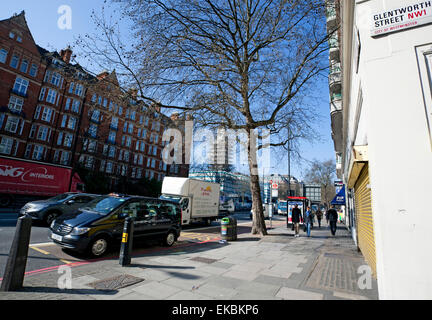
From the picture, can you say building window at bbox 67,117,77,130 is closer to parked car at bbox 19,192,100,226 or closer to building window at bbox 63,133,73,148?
building window at bbox 63,133,73,148

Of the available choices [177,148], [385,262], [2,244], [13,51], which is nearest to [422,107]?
[385,262]

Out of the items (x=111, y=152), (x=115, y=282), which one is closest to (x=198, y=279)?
(x=115, y=282)

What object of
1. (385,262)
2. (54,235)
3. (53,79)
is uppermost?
(53,79)

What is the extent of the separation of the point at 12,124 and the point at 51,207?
29.0 m

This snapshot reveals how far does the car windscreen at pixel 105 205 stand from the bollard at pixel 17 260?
2.67m

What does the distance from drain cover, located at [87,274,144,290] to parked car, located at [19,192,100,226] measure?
6.98 metres

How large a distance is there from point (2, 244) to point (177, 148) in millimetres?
10155

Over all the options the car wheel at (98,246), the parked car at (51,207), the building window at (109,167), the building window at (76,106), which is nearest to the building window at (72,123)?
the building window at (76,106)

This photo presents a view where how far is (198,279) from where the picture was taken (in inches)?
185

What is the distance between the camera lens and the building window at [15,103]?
29703 millimetres

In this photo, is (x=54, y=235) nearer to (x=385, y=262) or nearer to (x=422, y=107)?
(x=385, y=262)

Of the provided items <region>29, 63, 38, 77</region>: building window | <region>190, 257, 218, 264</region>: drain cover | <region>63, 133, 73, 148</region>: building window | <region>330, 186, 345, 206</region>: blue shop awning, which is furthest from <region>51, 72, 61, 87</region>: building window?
<region>330, 186, 345, 206</region>: blue shop awning

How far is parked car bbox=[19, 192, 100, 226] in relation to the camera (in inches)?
402

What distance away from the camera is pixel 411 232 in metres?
3.07
